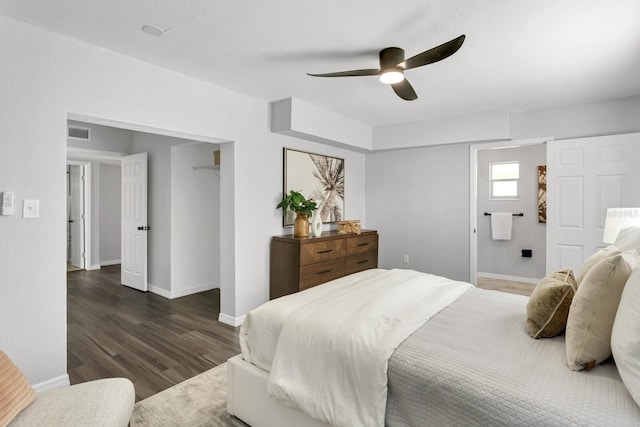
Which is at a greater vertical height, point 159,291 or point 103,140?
point 103,140

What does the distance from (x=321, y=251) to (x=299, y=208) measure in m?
0.57

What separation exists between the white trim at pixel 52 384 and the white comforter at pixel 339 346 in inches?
56.8

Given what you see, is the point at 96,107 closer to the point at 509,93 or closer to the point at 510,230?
the point at 509,93

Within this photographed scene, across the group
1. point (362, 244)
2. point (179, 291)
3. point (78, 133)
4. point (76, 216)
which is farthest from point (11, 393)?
point (76, 216)

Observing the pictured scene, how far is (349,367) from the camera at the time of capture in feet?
5.08

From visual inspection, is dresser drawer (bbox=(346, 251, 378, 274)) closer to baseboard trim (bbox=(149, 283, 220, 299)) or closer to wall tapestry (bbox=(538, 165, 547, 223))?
baseboard trim (bbox=(149, 283, 220, 299))

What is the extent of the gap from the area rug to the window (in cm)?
516


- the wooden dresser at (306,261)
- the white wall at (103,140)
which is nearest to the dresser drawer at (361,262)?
the wooden dresser at (306,261)

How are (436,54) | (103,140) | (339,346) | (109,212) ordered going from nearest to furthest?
1. (339,346)
2. (436,54)
3. (103,140)
4. (109,212)

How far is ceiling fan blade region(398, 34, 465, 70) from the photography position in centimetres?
199

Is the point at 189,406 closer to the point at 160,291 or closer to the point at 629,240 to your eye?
the point at 629,240

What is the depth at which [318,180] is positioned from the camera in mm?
4773

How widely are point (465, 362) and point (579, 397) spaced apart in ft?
1.23

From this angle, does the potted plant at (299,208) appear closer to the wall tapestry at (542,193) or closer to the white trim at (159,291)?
the white trim at (159,291)
